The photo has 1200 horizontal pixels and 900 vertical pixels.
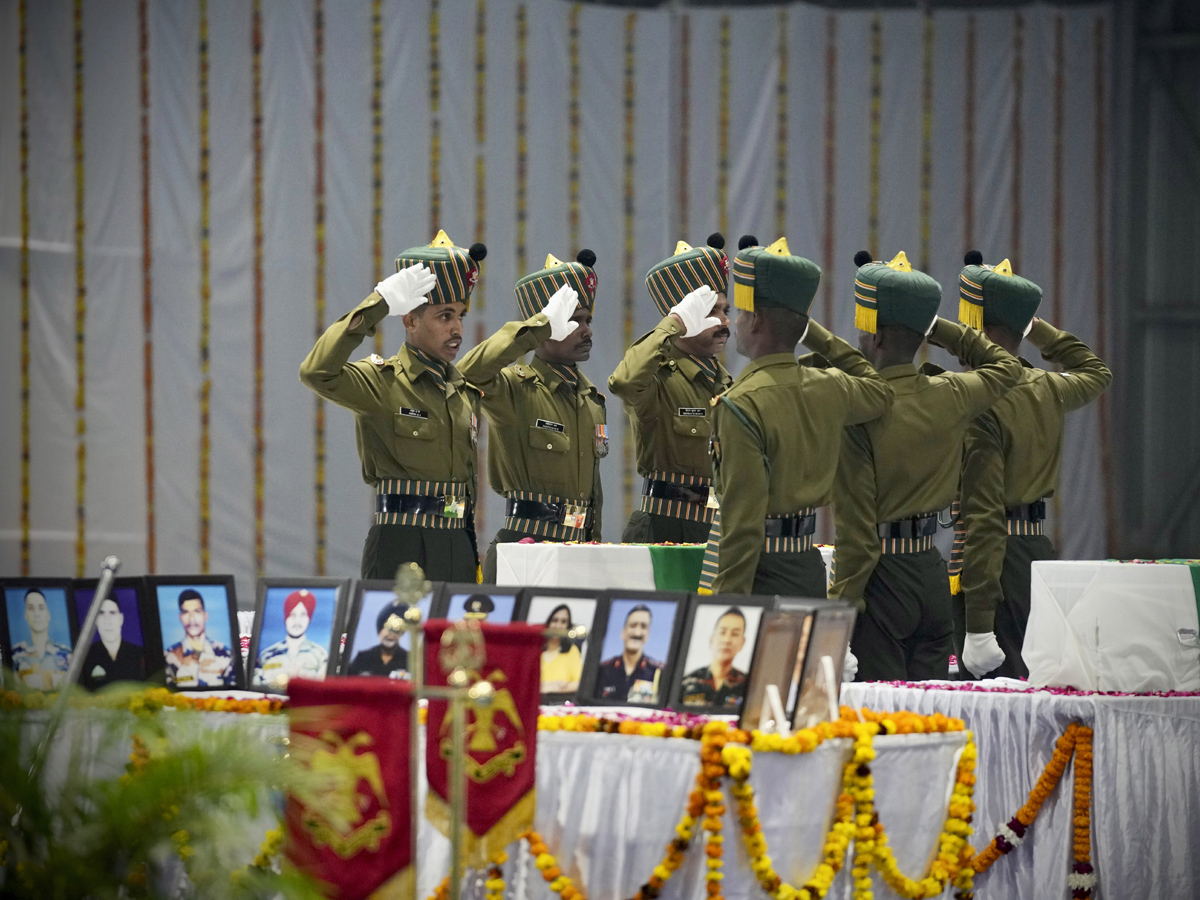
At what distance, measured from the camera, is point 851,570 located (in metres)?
3.76

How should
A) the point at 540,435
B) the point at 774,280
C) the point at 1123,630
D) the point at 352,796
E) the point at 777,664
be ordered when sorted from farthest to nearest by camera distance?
the point at 540,435
the point at 774,280
the point at 1123,630
the point at 777,664
the point at 352,796

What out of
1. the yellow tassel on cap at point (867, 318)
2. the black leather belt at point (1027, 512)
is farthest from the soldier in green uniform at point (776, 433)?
the black leather belt at point (1027, 512)

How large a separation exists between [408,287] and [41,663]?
6.24 feet

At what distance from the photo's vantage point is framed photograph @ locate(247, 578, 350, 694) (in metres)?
2.98

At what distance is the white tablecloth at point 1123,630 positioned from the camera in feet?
11.2

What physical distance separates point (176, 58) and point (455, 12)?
1673 mm

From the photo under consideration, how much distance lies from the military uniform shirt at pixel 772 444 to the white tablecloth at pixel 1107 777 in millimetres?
444

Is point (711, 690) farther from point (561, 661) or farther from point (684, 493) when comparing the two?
point (684, 493)

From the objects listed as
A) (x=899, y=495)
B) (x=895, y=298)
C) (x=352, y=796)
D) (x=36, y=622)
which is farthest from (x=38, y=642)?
(x=895, y=298)

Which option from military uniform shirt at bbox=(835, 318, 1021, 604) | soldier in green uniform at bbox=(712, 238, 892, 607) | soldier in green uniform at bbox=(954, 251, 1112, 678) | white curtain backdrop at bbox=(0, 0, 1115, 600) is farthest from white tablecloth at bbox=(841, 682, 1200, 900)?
white curtain backdrop at bbox=(0, 0, 1115, 600)

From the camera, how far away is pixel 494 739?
96.9 inches

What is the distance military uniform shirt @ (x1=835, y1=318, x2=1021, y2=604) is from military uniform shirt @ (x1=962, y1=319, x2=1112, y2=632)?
0.42m

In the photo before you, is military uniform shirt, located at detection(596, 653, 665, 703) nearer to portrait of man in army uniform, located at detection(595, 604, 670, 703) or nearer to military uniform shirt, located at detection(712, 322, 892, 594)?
portrait of man in army uniform, located at detection(595, 604, 670, 703)

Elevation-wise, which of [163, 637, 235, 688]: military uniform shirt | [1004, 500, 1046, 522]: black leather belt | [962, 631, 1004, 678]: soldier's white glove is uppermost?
[1004, 500, 1046, 522]: black leather belt
